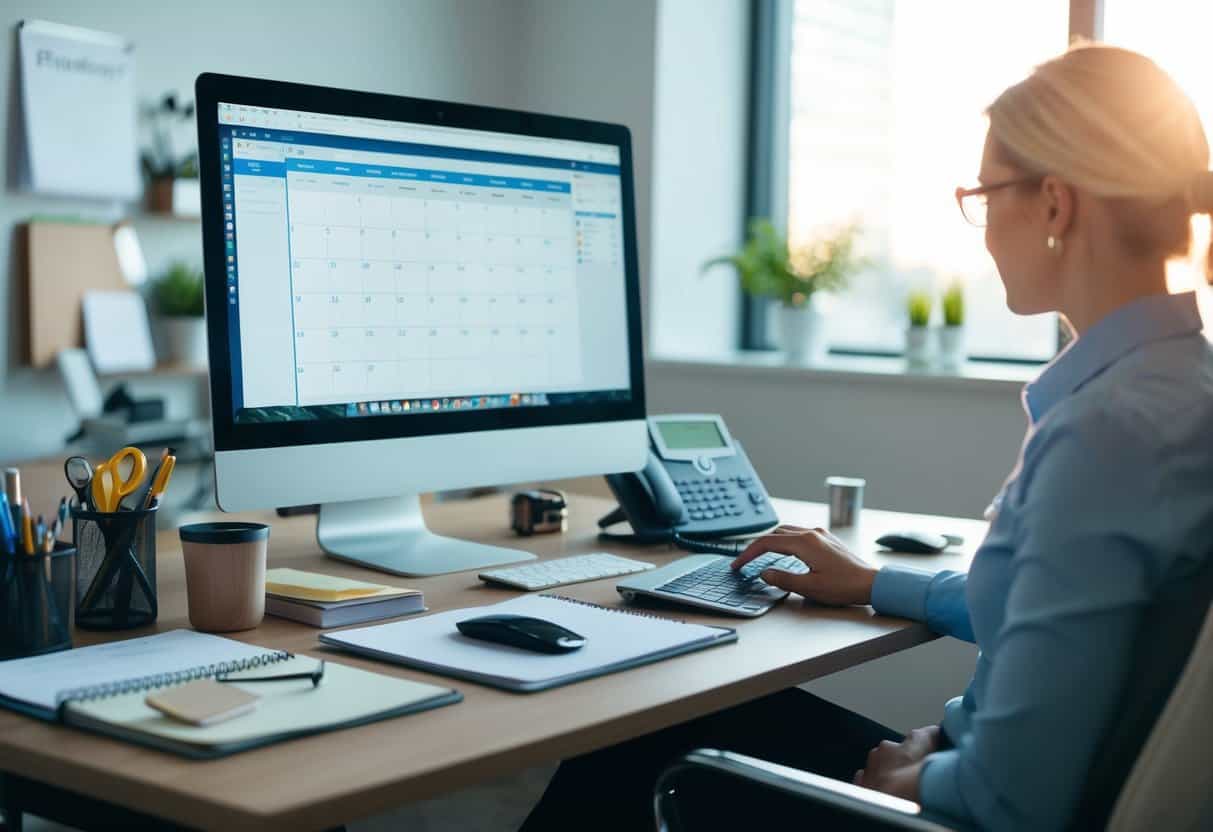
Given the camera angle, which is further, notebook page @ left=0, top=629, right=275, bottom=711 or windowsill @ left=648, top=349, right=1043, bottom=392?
windowsill @ left=648, top=349, right=1043, bottom=392

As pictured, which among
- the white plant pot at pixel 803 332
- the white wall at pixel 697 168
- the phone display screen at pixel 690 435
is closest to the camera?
the phone display screen at pixel 690 435

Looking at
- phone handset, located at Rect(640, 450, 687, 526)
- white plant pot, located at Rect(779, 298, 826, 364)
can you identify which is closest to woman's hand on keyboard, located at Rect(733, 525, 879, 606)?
phone handset, located at Rect(640, 450, 687, 526)

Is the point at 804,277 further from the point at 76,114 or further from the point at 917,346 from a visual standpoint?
the point at 76,114

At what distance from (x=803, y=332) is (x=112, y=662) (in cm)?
249

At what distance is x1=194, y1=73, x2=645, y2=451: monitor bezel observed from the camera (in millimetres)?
1324

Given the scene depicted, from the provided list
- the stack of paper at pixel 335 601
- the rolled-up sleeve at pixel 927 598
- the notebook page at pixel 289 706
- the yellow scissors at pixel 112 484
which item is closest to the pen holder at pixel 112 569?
the yellow scissors at pixel 112 484

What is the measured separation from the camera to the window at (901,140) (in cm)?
326

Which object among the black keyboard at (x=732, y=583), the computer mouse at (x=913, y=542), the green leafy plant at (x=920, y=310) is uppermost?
the green leafy plant at (x=920, y=310)

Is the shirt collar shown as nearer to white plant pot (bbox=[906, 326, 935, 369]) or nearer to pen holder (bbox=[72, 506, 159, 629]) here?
pen holder (bbox=[72, 506, 159, 629])

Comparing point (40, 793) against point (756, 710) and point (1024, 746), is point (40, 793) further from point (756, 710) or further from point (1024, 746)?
point (1024, 746)

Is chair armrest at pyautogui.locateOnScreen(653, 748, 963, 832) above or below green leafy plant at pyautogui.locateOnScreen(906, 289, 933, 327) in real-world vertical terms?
below

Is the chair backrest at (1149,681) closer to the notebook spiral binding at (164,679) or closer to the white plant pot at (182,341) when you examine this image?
the notebook spiral binding at (164,679)

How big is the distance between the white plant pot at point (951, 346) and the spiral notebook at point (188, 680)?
234 centimetres

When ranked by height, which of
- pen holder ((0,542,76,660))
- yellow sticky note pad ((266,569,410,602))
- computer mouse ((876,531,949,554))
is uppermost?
pen holder ((0,542,76,660))
